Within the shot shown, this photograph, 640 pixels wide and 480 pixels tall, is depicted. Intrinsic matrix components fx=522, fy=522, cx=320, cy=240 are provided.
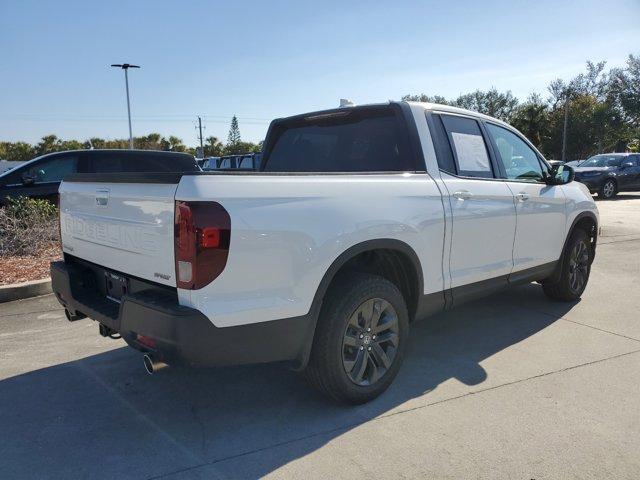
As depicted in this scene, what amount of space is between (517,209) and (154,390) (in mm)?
3182

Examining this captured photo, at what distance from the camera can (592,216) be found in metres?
5.57

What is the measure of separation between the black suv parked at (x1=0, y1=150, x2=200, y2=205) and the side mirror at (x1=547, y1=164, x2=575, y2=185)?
5449 mm

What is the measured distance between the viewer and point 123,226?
297 centimetres

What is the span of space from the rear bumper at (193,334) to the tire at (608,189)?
60.2ft

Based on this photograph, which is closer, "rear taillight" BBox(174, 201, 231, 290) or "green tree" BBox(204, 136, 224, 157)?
"rear taillight" BBox(174, 201, 231, 290)

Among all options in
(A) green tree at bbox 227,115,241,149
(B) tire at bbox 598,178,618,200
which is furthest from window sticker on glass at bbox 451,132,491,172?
(A) green tree at bbox 227,115,241,149

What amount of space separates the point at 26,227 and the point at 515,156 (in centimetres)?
713

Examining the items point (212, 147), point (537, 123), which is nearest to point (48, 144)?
point (212, 147)

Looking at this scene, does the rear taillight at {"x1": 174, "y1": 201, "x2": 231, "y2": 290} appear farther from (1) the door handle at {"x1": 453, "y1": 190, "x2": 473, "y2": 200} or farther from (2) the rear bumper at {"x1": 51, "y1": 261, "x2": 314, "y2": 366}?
(1) the door handle at {"x1": 453, "y1": 190, "x2": 473, "y2": 200}

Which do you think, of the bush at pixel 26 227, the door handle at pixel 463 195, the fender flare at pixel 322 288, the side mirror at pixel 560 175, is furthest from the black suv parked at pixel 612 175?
the fender flare at pixel 322 288

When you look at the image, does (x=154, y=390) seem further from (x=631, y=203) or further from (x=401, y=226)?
(x=631, y=203)

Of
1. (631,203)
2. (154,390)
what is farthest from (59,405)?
(631,203)

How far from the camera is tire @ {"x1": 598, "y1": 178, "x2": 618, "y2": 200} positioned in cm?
1816

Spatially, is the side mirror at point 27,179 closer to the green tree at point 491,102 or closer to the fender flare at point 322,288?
the fender flare at point 322,288
